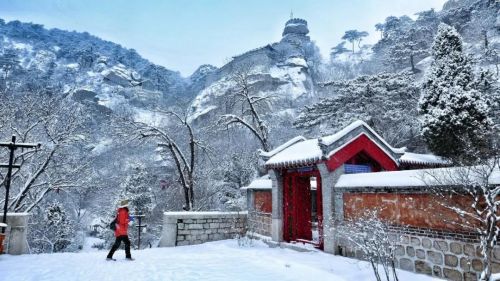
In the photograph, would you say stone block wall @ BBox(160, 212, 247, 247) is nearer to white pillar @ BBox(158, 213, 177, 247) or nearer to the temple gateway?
white pillar @ BBox(158, 213, 177, 247)

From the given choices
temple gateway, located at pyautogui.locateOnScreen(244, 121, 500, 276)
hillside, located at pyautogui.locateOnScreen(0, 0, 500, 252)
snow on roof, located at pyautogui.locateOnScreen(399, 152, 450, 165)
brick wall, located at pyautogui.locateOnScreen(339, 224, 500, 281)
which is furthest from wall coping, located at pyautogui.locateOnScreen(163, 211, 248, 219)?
snow on roof, located at pyautogui.locateOnScreen(399, 152, 450, 165)

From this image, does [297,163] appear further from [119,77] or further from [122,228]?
[119,77]

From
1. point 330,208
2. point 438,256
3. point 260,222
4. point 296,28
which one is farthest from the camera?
point 296,28

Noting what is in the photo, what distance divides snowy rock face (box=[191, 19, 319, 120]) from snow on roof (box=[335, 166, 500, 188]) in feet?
135

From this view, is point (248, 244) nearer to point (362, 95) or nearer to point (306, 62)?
point (362, 95)

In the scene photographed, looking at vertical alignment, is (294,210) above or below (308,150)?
below

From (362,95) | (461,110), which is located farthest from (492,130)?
(362,95)

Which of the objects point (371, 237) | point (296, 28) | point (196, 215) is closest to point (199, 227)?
point (196, 215)

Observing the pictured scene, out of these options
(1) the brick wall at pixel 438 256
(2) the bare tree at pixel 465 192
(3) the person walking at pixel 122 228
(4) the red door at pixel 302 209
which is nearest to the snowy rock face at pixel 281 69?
(4) the red door at pixel 302 209

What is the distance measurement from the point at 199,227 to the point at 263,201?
2470 mm

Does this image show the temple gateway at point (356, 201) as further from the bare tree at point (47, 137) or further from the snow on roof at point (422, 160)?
the bare tree at point (47, 137)

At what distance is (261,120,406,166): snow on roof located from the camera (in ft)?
28.5

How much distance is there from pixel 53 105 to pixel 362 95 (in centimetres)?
1765

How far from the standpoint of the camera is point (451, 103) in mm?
14898
